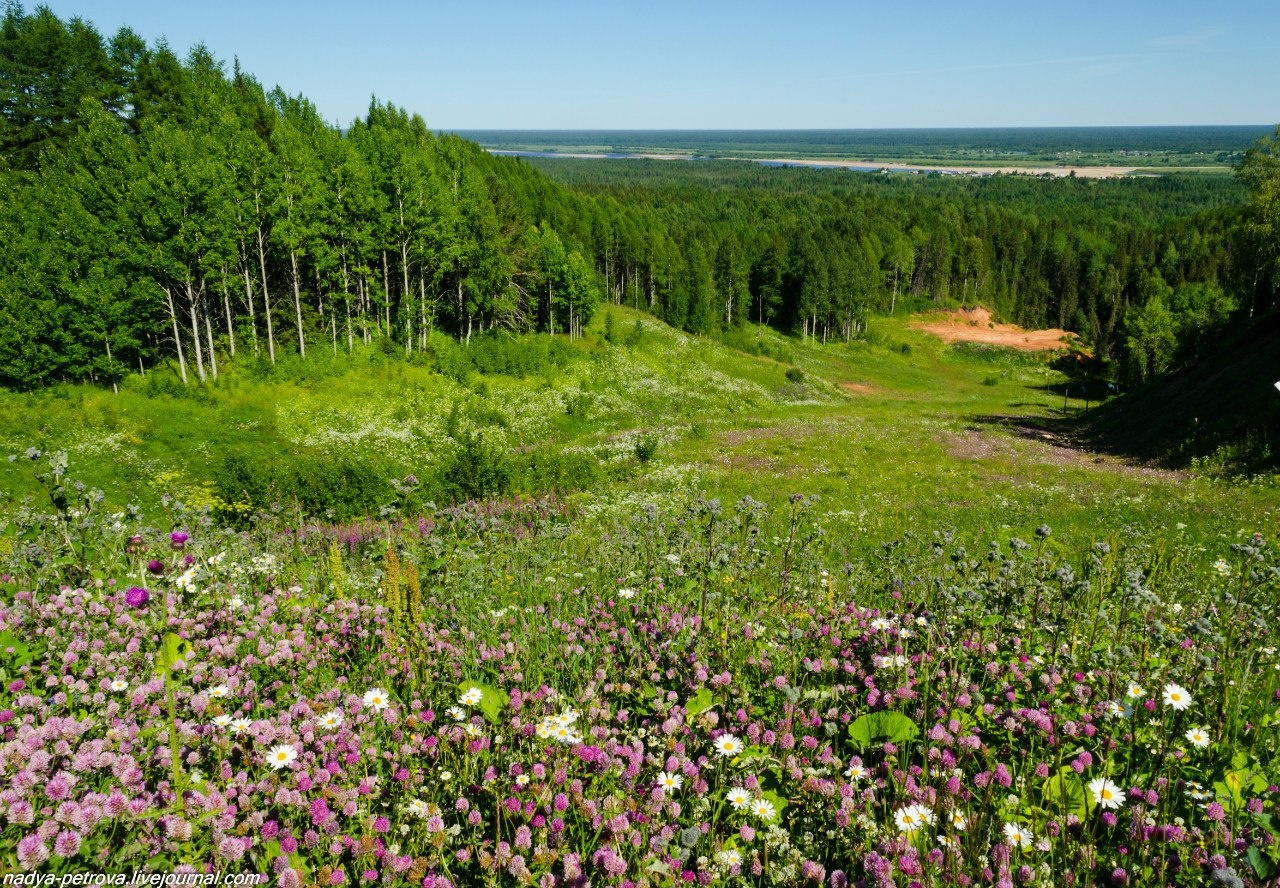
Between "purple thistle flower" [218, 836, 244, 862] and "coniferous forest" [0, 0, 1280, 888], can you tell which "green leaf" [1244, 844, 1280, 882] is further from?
"purple thistle flower" [218, 836, 244, 862]

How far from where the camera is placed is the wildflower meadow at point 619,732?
288 cm

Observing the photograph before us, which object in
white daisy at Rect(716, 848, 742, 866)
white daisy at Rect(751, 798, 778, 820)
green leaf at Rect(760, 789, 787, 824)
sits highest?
white daisy at Rect(716, 848, 742, 866)

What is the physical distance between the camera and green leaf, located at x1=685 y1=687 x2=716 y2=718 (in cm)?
398

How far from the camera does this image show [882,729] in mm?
3820

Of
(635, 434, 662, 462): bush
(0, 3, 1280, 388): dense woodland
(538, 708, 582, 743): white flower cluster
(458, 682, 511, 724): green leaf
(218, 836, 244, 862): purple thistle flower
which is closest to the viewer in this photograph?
(218, 836, 244, 862): purple thistle flower

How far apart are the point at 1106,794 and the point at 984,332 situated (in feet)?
400

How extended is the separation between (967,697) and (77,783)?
4607 mm

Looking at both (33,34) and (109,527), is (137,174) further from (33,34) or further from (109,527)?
(109,527)

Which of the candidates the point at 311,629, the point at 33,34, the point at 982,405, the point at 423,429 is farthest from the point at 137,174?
the point at 982,405

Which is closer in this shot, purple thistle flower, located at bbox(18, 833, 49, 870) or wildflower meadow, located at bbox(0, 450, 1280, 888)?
purple thistle flower, located at bbox(18, 833, 49, 870)

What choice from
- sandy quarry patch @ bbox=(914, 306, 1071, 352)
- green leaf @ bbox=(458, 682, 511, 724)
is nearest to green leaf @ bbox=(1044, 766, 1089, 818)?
green leaf @ bbox=(458, 682, 511, 724)

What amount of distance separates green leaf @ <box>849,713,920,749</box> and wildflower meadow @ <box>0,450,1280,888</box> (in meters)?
0.02

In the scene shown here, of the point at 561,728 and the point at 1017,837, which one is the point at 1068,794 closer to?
the point at 1017,837

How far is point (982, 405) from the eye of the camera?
63.0 meters
